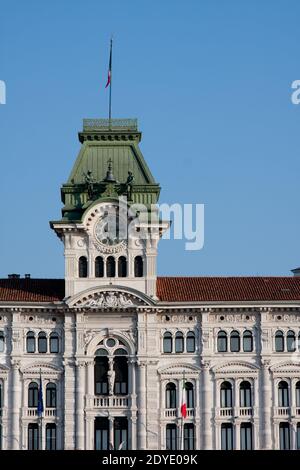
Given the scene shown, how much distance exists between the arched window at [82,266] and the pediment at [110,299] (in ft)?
5.46

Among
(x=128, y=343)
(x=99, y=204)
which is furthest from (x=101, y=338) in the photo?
(x=99, y=204)

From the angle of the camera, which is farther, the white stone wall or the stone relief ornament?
the stone relief ornament

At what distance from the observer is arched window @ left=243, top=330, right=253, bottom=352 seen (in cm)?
9581

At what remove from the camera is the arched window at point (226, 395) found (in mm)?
95125

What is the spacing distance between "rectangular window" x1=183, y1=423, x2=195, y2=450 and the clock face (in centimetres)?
1280

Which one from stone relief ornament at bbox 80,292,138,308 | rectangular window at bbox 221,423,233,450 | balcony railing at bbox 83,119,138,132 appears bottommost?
rectangular window at bbox 221,423,233,450

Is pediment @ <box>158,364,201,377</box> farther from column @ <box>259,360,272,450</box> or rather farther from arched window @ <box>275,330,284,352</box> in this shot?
arched window @ <box>275,330,284,352</box>

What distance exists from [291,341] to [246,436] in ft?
22.6

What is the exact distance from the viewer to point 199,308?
95.4m

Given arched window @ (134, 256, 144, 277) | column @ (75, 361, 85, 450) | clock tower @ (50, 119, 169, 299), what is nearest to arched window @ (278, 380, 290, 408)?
clock tower @ (50, 119, 169, 299)

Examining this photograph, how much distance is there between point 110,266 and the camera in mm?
96312

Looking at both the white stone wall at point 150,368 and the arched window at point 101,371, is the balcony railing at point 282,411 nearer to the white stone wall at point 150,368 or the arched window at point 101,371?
the white stone wall at point 150,368

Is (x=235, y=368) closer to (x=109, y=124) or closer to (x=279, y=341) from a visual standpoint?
(x=279, y=341)

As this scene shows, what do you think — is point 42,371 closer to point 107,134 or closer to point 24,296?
point 24,296
